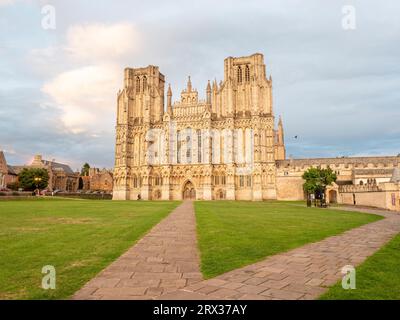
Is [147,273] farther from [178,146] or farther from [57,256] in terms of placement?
[178,146]

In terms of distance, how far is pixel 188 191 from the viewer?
67.3 m

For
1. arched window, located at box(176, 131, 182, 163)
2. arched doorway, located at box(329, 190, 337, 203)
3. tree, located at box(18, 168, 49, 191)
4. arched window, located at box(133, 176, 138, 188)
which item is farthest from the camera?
tree, located at box(18, 168, 49, 191)

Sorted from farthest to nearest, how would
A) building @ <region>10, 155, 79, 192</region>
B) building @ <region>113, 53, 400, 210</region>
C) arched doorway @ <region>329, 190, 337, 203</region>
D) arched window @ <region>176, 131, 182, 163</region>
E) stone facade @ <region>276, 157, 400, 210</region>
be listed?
building @ <region>10, 155, 79, 192</region>, arched window @ <region>176, 131, 182, 163</region>, building @ <region>113, 53, 400, 210</region>, stone facade @ <region>276, 157, 400, 210</region>, arched doorway @ <region>329, 190, 337, 203</region>

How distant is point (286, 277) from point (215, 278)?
146cm

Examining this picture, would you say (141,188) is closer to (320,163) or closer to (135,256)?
(320,163)

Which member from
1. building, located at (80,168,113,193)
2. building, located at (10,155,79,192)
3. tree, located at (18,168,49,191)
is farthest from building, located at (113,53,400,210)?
building, located at (10,155,79,192)

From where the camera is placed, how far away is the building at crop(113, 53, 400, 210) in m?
63.1

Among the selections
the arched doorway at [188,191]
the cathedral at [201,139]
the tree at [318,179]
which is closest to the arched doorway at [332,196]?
the tree at [318,179]

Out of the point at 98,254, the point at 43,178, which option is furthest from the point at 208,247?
the point at 43,178

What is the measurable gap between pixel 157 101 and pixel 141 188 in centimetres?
2068

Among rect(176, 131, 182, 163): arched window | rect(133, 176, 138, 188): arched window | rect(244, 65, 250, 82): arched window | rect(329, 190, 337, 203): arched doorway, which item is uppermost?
rect(244, 65, 250, 82): arched window

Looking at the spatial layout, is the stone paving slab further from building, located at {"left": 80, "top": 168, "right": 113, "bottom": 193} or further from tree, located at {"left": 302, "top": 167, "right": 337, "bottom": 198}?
building, located at {"left": 80, "top": 168, "right": 113, "bottom": 193}
